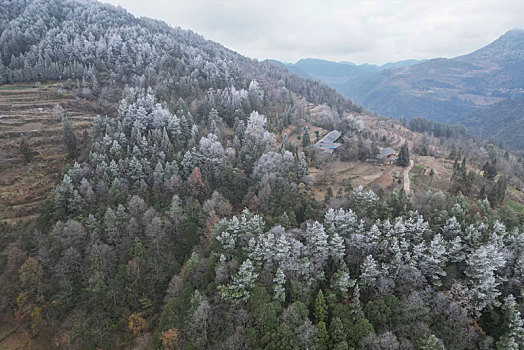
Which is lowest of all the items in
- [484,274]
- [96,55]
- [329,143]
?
[484,274]

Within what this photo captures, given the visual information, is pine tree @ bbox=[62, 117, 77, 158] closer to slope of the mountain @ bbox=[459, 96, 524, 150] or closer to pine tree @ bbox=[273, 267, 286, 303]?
pine tree @ bbox=[273, 267, 286, 303]

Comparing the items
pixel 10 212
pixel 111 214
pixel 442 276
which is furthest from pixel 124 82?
pixel 442 276

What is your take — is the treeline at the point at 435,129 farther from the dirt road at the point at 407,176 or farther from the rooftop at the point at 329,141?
the rooftop at the point at 329,141

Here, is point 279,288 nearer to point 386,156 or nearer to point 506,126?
point 386,156

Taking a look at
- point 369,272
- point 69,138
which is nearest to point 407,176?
point 369,272

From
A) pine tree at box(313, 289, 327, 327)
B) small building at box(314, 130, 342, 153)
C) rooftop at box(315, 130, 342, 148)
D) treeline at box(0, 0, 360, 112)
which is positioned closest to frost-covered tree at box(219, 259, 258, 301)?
pine tree at box(313, 289, 327, 327)

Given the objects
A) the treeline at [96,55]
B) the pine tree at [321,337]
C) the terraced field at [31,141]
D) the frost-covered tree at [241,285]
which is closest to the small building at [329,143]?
the treeline at [96,55]

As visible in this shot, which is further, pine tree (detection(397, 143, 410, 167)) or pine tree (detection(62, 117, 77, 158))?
pine tree (detection(397, 143, 410, 167))
